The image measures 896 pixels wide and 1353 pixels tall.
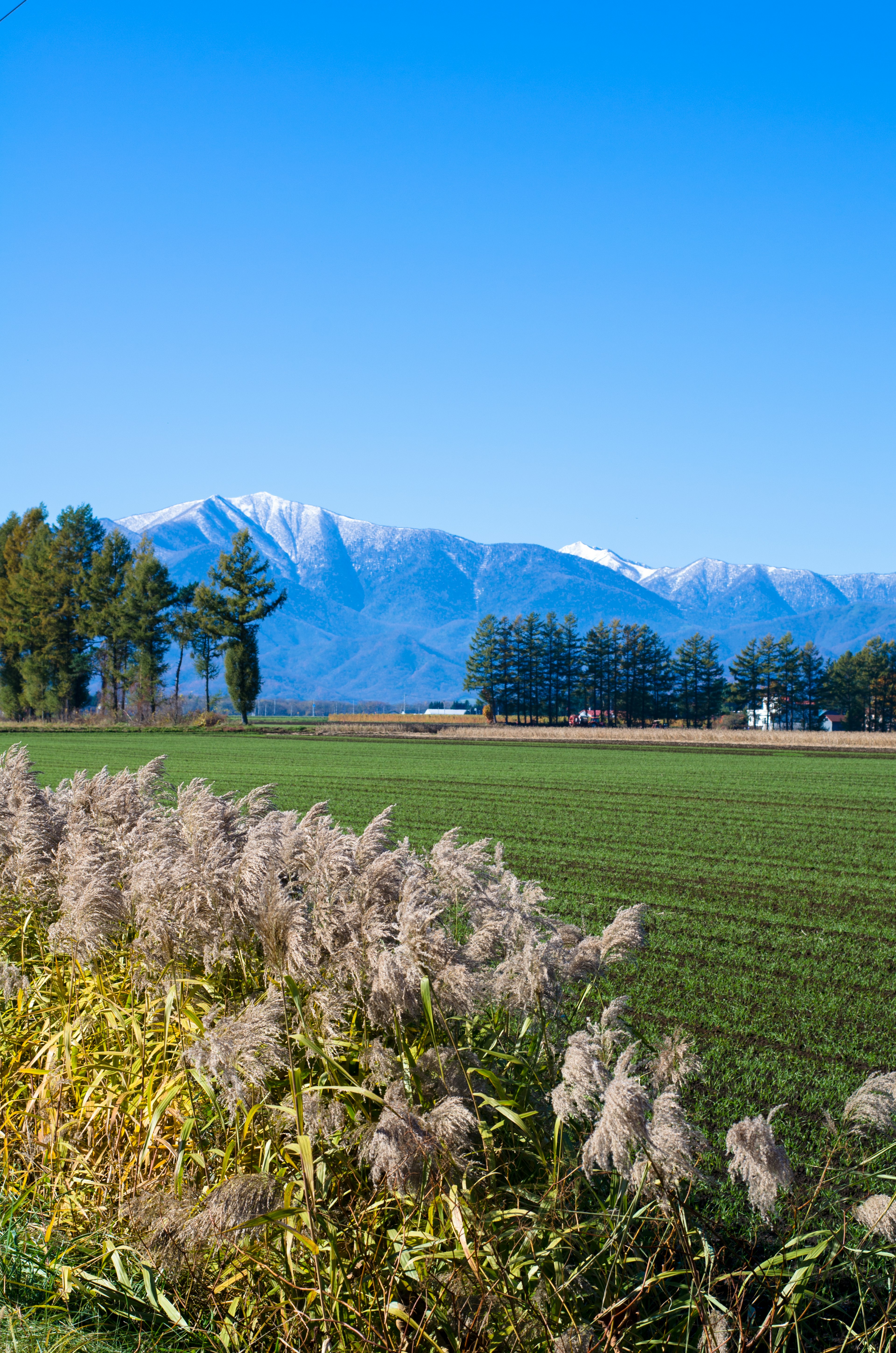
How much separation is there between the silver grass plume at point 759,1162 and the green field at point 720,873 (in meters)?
2.38

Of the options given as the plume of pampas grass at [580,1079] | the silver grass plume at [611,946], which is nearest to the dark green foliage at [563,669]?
the silver grass plume at [611,946]

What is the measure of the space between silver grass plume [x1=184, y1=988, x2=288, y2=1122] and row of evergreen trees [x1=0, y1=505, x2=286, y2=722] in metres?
58.3

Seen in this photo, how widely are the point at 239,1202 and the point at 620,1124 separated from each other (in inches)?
32.9

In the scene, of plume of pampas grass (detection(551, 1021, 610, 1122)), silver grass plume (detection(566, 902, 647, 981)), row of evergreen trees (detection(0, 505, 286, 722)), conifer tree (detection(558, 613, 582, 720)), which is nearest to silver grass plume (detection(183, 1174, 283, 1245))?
plume of pampas grass (detection(551, 1021, 610, 1122))

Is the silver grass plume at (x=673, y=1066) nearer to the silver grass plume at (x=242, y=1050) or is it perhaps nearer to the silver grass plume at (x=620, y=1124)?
the silver grass plume at (x=620, y=1124)

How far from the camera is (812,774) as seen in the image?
29.8 m

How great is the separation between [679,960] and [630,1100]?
592cm

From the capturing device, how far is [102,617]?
6153 cm

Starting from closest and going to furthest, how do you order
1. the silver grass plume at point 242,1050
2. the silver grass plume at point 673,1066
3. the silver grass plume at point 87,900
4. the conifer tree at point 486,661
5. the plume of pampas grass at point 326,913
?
the silver grass plume at point 242,1050 → the silver grass plume at point 673,1066 → the plume of pampas grass at point 326,913 → the silver grass plume at point 87,900 → the conifer tree at point 486,661

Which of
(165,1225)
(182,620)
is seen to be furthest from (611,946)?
(182,620)

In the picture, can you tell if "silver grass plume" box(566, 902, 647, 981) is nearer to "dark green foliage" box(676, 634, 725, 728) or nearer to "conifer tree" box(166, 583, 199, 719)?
"conifer tree" box(166, 583, 199, 719)

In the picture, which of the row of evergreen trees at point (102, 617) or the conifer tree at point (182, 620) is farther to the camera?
the conifer tree at point (182, 620)

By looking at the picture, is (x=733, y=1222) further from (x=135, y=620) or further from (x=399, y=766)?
(x=135, y=620)

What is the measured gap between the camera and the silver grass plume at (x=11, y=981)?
13.0 ft
